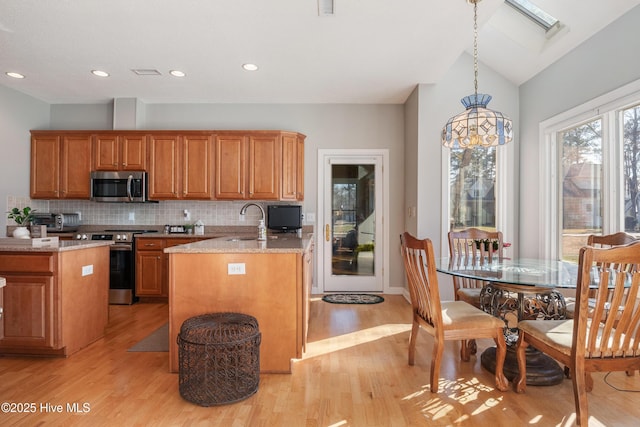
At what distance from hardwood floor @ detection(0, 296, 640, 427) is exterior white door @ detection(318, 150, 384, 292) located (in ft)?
7.10

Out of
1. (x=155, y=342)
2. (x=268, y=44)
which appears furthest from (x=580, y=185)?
(x=155, y=342)

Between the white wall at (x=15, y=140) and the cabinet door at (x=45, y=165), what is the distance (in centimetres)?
8

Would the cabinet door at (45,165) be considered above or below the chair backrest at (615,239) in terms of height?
above

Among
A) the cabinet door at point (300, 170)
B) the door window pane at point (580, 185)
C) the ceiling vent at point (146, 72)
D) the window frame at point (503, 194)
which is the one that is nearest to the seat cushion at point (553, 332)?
the door window pane at point (580, 185)

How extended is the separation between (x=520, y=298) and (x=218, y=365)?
208 centimetres

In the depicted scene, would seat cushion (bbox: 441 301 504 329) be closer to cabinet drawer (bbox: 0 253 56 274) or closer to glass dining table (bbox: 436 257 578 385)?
glass dining table (bbox: 436 257 578 385)

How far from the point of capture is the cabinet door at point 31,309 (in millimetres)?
2826

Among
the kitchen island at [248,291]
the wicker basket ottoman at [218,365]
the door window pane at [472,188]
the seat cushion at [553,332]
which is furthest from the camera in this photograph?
the door window pane at [472,188]

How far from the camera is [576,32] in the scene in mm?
3473

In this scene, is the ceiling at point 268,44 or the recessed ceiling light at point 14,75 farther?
the recessed ceiling light at point 14,75

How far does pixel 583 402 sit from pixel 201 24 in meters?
3.66

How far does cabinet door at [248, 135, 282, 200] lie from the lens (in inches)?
197

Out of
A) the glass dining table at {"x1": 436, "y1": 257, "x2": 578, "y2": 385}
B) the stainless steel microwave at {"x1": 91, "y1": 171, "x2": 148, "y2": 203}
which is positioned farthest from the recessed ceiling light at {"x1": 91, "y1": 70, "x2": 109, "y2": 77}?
the glass dining table at {"x1": 436, "y1": 257, "x2": 578, "y2": 385}

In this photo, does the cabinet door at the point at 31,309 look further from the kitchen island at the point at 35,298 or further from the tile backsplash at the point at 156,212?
the tile backsplash at the point at 156,212
